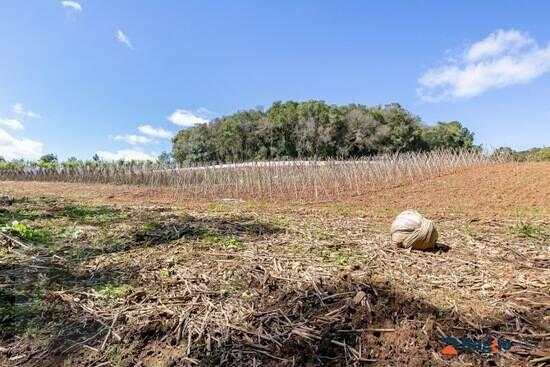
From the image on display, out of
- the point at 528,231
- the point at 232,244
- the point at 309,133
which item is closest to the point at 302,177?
the point at 528,231

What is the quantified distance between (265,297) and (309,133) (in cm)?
3762

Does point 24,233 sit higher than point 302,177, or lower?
lower

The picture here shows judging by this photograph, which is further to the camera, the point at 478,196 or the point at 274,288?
the point at 478,196

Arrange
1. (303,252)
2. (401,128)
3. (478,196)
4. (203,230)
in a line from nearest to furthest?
(303,252), (203,230), (478,196), (401,128)

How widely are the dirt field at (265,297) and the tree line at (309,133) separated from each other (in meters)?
34.2

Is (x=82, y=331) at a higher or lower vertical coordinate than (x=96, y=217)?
lower

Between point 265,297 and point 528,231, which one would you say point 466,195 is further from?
point 265,297

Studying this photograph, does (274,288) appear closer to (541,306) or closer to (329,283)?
(329,283)

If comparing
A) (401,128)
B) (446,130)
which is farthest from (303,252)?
(446,130)

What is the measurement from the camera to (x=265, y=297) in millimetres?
2414

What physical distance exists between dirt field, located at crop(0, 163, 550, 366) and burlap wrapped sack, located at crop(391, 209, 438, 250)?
11cm

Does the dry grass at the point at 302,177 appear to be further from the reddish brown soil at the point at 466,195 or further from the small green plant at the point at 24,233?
the small green plant at the point at 24,233

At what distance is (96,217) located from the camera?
206 inches

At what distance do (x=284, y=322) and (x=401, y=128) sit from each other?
4272 cm
